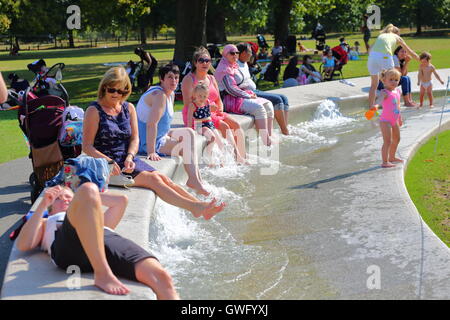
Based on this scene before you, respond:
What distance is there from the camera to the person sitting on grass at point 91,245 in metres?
4.01

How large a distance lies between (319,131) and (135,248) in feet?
26.2

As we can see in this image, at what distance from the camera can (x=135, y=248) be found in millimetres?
4273

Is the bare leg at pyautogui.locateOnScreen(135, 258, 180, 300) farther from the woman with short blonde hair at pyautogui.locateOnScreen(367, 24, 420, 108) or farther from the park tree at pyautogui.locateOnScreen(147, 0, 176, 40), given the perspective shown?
the park tree at pyautogui.locateOnScreen(147, 0, 176, 40)

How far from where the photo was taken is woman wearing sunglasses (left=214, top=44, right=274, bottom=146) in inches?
404

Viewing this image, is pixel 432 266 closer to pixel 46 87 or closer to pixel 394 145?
pixel 394 145

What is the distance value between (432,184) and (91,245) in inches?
207

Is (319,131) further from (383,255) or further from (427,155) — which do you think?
(383,255)

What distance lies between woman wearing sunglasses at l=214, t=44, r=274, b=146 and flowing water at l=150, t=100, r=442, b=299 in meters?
0.52

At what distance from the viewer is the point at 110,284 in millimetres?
3934

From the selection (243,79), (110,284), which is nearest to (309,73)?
(243,79)

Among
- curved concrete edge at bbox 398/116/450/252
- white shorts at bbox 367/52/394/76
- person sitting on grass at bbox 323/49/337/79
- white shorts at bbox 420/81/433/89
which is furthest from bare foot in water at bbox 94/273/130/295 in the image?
person sitting on grass at bbox 323/49/337/79

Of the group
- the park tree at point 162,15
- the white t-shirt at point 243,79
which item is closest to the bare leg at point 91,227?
the white t-shirt at point 243,79

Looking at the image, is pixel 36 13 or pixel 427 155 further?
pixel 36 13
